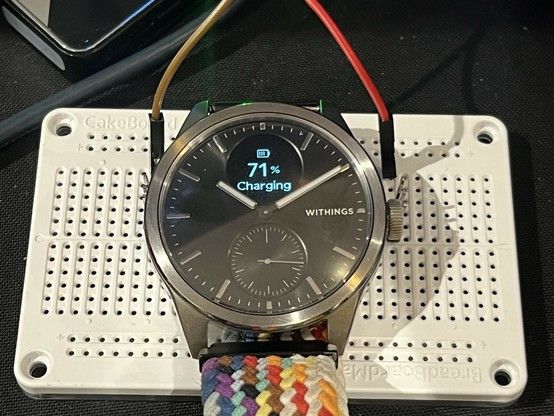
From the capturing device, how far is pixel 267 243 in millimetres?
663

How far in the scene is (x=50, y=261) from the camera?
0.73 m

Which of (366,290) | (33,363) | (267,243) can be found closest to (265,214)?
(267,243)

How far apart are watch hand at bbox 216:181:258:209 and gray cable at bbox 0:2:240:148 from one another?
0.22 m

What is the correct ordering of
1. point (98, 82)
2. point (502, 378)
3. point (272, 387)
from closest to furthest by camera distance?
point (272, 387) → point (502, 378) → point (98, 82)

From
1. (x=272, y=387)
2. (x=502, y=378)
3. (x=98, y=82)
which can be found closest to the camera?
(x=272, y=387)

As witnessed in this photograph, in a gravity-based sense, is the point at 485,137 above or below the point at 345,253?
above

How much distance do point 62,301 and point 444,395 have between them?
0.34 metres

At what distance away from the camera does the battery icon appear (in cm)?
69

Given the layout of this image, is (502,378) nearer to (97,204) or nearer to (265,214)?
(265,214)

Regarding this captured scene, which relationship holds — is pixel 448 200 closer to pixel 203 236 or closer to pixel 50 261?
pixel 203 236

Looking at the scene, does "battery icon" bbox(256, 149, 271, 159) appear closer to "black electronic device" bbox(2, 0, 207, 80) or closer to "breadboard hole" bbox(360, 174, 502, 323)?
"breadboard hole" bbox(360, 174, 502, 323)

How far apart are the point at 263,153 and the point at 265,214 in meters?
0.06

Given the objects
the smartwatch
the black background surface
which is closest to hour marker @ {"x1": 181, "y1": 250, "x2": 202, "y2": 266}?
the smartwatch

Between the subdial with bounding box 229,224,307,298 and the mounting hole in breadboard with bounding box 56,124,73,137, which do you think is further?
the mounting hole in breadboard with bounding box 56,124,73,137
